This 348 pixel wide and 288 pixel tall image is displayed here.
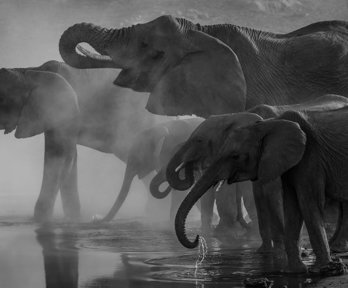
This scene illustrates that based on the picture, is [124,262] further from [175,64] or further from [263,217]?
[175,64]

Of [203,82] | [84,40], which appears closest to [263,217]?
[203,82]

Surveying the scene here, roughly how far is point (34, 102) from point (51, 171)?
44.0 inches

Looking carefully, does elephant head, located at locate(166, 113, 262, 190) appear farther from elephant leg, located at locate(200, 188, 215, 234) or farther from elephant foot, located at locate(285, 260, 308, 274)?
elephant leg, located at locate(200, 188, 215, 234)

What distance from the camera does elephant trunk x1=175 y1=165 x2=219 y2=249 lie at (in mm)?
9391

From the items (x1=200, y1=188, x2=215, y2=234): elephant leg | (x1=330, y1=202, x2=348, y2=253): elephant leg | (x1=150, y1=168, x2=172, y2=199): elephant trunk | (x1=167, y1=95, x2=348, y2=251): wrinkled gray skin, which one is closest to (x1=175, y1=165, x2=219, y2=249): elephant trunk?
(x1=167, y1=95, x2=348, y2=251): wrinkled gray skin

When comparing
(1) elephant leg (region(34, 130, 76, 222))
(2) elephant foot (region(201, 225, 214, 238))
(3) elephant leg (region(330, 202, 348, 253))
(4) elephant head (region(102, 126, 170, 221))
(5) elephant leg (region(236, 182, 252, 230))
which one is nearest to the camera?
(3) elephant leg (region(330, 202, 348, 253))

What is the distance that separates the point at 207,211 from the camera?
14.6 m

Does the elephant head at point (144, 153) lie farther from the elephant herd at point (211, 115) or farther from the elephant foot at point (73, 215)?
the elephant foot at point (73, 215)

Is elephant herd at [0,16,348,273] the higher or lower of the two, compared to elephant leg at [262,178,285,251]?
higher

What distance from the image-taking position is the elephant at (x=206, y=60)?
45.0 feet


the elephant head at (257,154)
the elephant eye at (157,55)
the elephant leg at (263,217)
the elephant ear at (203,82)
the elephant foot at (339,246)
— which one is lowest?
the elephant foot at (339,246)

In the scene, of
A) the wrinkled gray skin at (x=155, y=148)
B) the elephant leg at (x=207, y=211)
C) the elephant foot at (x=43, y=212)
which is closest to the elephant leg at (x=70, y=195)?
the elephant foot at (x=43, y=212)

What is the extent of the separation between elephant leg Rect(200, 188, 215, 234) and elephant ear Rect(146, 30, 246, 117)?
47.7 inches

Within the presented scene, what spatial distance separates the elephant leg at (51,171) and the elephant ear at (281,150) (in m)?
7.81
